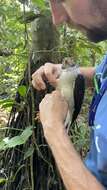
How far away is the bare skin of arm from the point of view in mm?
1122

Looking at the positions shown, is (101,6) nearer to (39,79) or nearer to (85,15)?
(85,15)

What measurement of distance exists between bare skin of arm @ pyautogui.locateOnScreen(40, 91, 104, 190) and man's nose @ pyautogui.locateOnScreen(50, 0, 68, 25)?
9.0 inches

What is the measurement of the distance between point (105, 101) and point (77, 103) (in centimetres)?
26

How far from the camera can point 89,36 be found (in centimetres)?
138

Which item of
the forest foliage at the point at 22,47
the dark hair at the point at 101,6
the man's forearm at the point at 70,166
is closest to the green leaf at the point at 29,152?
the forest foliage at the point at 22,47

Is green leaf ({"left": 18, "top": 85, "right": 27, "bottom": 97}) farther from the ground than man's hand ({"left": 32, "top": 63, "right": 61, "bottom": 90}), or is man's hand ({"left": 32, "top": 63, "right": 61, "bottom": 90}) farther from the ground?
man's hand ({"left": 32, "top": 63, "right": 61, "bottom": 90})

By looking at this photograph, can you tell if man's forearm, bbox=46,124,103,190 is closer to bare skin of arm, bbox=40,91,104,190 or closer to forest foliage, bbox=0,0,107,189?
bare skin of arm, bbox=40,91,104,190

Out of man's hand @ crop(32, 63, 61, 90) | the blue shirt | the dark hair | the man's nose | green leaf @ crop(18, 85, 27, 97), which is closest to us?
the blue shirt

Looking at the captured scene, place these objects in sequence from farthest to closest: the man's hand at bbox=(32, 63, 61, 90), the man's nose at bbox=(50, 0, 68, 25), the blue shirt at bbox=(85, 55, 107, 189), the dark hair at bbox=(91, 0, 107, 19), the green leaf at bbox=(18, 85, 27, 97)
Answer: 1. the green leaf at bbox=(18, 85, 27, 97)
2. the man's hand at bbox=(32, 63, 61, 90)
3. the man's nose at bbox=(50, 0, 68, 25)
4. the dark hair at bbox=(91, 0, 107, 19)
5. the blue shirt at bbox=(85, 55, 107, 189)

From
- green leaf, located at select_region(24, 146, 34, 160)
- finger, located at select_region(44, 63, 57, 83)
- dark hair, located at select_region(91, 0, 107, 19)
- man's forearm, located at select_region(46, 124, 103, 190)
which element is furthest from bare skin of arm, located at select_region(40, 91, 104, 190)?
green leaf, located at select_region(24, 146, 34, 160)

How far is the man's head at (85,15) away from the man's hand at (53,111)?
21 cm

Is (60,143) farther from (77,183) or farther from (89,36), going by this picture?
(89,36)

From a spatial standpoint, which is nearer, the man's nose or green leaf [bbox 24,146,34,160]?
the man's nose

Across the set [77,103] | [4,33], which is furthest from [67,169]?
[4,33]
